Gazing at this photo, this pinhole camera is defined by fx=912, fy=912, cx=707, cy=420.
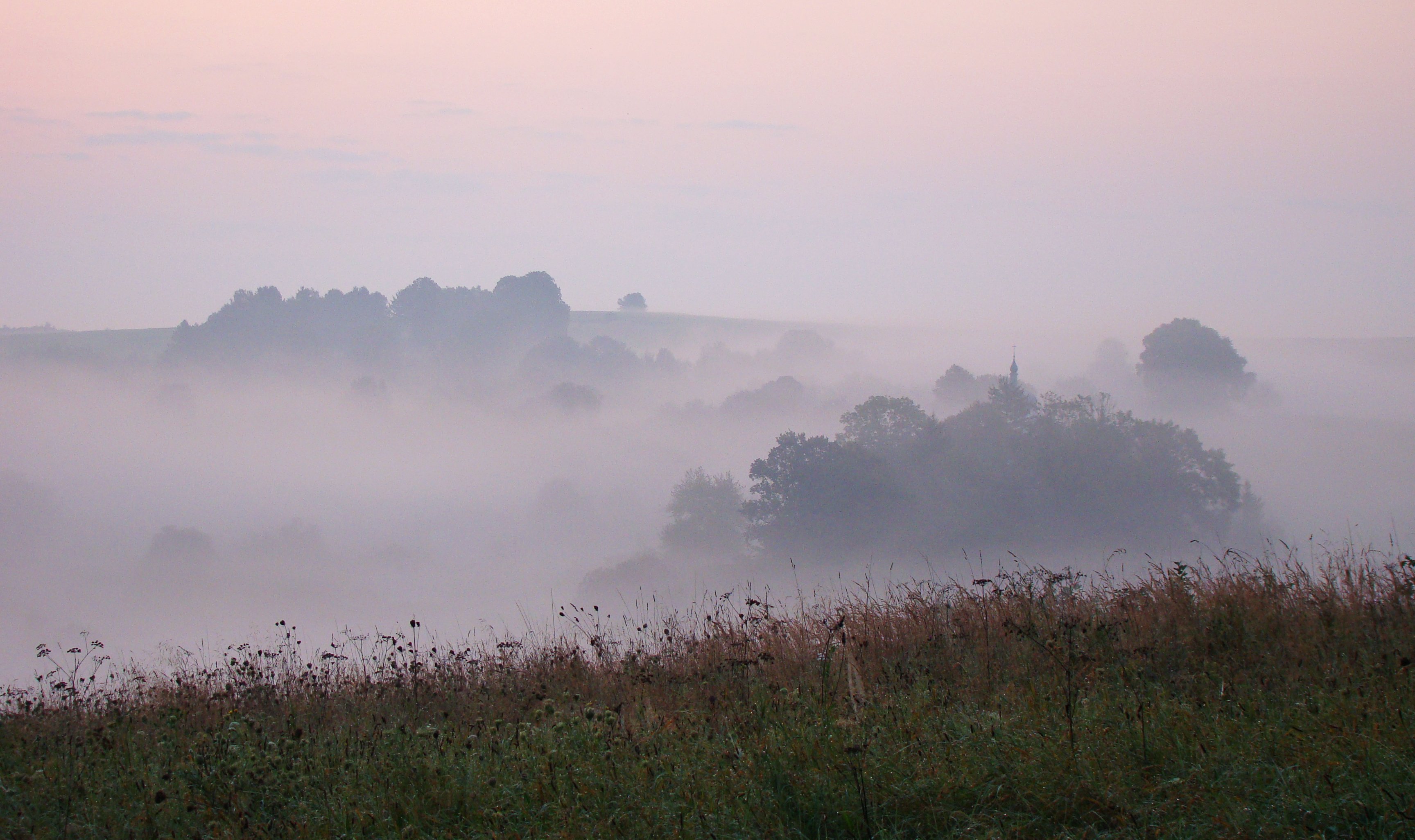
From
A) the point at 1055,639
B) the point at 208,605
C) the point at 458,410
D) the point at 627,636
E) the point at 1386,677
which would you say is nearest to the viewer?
the point at 1386,677

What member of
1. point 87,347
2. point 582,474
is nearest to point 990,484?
point 582,474

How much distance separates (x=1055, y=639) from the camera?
6.42m

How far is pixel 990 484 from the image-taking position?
82500 millimetres

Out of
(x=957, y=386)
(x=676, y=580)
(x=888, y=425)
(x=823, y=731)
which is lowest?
(x=676, y=580)

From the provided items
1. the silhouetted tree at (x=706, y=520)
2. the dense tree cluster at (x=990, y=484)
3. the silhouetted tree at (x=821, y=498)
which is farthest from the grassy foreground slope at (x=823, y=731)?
the silhouetted tree at (x=706, y=520)

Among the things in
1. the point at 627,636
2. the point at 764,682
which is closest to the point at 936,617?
the point at 764,682

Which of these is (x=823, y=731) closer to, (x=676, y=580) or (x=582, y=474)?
(x=676, y=580)

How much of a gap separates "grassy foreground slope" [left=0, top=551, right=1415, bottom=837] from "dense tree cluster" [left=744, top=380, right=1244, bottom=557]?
70.0 m

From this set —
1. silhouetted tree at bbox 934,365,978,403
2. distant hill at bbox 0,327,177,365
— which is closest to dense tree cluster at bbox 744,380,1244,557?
silhouetted tree at bbox 934,365,978,403

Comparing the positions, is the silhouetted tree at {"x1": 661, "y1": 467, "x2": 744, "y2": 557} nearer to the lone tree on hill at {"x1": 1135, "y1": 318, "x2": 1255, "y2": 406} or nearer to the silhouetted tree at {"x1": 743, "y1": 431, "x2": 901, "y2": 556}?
the silhouetted tree at {"x1": 743, "y1": 431, "x2": 901, "y2": 556}

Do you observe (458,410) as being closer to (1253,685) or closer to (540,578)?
(540,578)

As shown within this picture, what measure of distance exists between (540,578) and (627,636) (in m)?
104

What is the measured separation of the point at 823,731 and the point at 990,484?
81.8m

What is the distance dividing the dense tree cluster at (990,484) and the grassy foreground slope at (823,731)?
2757 inches
